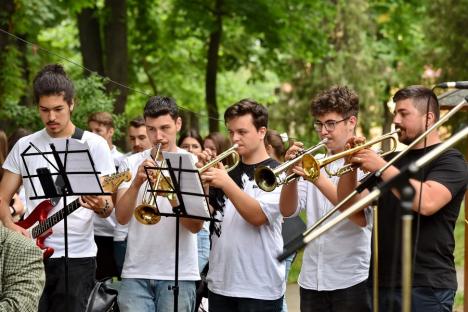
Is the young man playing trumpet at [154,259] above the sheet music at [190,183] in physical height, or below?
below

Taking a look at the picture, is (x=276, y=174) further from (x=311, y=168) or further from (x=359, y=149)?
(x=359, y=149)

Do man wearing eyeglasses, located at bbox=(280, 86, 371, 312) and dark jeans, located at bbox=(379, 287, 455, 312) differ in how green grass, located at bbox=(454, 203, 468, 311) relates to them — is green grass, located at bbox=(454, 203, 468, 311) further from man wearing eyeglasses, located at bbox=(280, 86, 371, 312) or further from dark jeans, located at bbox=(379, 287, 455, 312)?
dark jeans, located at bbox=(379, 287, 455, 312)

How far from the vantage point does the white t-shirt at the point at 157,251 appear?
660cm

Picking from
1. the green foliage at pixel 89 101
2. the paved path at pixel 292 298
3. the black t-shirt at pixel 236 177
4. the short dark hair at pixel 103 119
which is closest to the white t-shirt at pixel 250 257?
the black t-shirt at pixel 236 177

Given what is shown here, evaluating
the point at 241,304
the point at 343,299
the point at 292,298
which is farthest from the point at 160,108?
the point at 292,298

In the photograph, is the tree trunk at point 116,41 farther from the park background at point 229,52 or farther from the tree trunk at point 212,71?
the tree trunk at point 212,71

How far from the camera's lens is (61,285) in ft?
22.3

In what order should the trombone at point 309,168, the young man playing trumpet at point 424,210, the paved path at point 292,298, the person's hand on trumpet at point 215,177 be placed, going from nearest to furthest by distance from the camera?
1. the young man playing trumpet at point 424,210
2. the trombone at point 309,168
3. the person's hand on trumpet at point 215,177
4. the paved path at point 292,298

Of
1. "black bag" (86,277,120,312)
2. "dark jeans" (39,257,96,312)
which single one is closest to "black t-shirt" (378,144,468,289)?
"black bag" (86,277,120,312)

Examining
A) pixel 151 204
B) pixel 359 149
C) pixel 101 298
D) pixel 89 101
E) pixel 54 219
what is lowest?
pixel 101 298

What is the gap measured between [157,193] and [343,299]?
1534 mm

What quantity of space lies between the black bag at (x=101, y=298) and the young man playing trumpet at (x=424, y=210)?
2.17m

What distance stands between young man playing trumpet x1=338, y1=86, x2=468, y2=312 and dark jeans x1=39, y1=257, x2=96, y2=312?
7.32 ft

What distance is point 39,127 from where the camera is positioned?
1308cm
